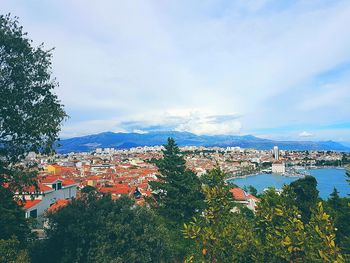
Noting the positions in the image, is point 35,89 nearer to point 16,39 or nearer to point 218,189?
point 16,39

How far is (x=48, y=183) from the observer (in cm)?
3014

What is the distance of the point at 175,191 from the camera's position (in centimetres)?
1970

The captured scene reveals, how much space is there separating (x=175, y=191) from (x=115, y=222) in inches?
344

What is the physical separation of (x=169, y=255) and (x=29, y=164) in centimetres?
673

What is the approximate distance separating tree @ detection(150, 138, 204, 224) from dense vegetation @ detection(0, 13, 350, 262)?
3.13 m

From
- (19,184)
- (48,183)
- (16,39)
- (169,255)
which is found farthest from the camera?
→ (48,183)

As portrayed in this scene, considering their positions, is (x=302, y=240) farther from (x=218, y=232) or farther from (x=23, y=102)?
(x=23, y=102)

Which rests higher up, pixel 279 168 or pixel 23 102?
pixel 23 102

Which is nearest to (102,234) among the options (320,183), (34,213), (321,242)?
(321,242)

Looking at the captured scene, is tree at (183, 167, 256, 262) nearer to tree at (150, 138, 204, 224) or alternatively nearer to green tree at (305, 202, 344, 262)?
green tree at (305, 202, 344, 262)

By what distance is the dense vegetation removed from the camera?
511 cm

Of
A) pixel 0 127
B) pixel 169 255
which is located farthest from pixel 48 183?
pixel 0 127

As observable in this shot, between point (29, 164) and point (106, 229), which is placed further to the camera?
point (106, 229)

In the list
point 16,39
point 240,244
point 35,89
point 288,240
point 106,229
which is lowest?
point 106,229
